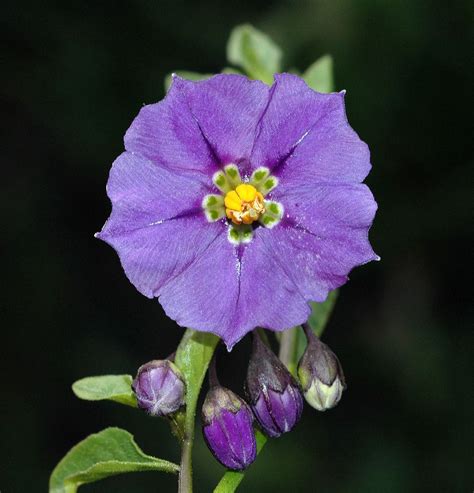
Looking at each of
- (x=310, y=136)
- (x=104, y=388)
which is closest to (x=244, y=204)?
(x=310, y=136)

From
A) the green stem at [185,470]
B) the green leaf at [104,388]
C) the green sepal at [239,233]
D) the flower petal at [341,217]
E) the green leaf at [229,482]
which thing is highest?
the green sepal at [239,233]

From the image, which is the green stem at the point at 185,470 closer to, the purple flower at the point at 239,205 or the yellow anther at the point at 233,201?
the purple flower at the point at 239,205

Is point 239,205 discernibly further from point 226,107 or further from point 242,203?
point 226,107

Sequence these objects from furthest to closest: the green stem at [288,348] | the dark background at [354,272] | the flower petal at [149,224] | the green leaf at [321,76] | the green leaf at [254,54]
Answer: the dark background at [354,272], the green leaf at [254,54], the green leaf at [321,76], the green stem at [288,348], the flower petal at [149,224]

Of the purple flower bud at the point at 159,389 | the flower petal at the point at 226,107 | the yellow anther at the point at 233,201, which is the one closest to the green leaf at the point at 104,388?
the purple flower bud at the point at 159,389

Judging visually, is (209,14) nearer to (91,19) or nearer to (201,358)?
(91,19)
